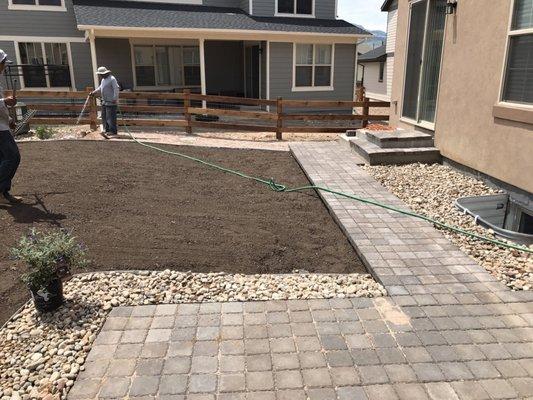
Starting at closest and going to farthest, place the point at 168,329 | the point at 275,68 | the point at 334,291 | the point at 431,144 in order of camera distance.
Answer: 1. the point at 168,329
2. the point at 334,291
3. the point at 431,144
4. the point at 275,68

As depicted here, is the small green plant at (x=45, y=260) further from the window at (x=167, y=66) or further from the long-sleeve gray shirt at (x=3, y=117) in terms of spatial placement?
the window at (x=167, y=66)

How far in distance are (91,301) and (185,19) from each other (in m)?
13.7

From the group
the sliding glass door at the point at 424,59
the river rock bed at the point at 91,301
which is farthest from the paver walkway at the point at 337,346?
the sliding glass door at the point at 424,59

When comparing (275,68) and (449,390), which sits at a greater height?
(275,68)

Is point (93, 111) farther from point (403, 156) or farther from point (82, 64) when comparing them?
point (403, 156)

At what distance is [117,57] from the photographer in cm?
1592

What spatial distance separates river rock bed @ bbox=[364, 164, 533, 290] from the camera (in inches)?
162

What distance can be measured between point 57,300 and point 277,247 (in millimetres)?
2201

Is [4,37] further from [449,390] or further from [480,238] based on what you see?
[449,390]

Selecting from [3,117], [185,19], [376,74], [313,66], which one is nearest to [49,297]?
[3,117]

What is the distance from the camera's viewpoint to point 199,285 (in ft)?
12.5

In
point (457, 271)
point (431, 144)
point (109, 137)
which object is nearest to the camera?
point (457, 271)

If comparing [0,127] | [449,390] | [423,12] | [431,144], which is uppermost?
[423,12]

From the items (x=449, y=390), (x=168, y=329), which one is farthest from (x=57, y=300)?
(x=449, y=390)
